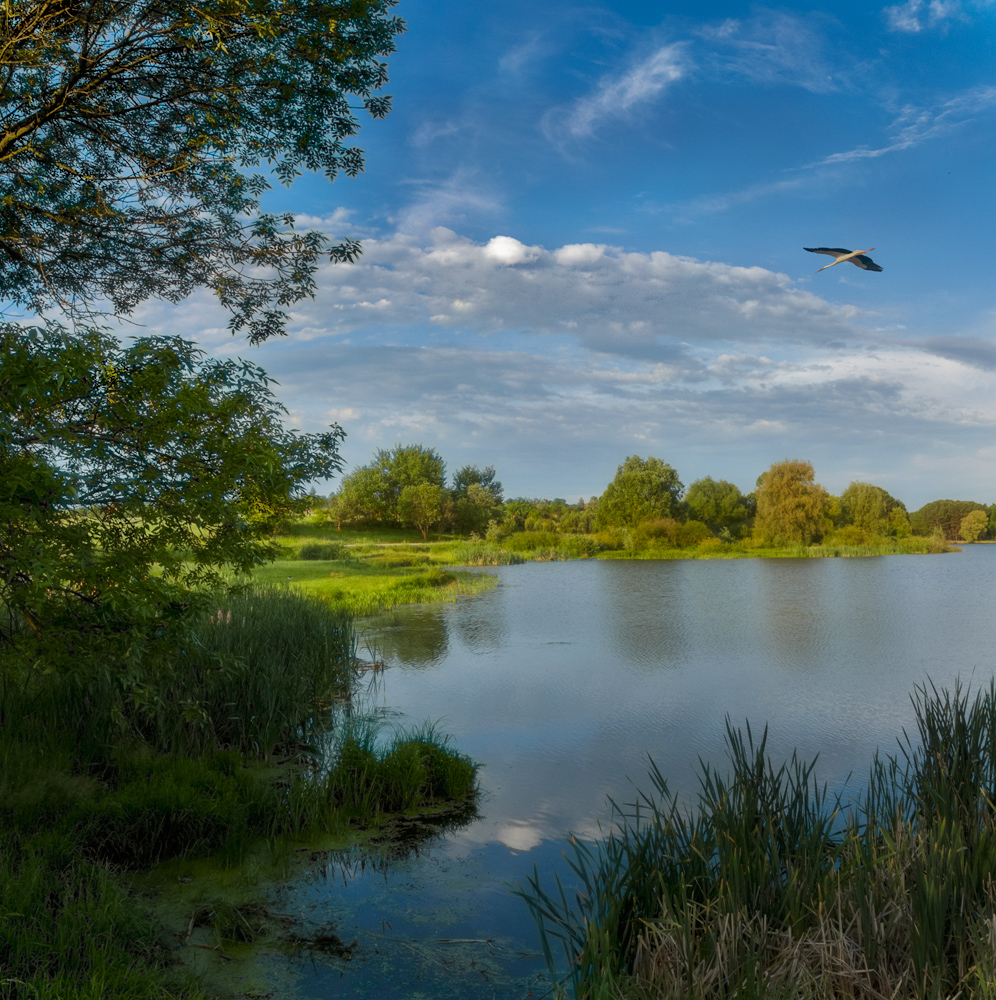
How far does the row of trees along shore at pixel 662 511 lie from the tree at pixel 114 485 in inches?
1228

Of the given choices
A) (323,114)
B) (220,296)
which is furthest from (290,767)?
(323,114)

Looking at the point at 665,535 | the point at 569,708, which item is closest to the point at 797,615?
the point at 569,708

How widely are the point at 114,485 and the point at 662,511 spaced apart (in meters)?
43.0

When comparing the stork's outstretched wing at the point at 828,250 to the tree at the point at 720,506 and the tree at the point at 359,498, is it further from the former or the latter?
the tree at the point at 720,506

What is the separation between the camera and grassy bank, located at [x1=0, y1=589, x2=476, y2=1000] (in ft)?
9.24

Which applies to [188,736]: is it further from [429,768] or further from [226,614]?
[226,614]

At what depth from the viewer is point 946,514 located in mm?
53938

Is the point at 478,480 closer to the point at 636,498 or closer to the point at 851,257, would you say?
the point at 636,498

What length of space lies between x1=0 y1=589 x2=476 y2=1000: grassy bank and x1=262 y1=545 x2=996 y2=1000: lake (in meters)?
0.53

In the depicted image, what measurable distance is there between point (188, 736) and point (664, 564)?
27.3 meters

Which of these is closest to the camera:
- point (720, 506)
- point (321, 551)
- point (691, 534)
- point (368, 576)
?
point (368, 576)

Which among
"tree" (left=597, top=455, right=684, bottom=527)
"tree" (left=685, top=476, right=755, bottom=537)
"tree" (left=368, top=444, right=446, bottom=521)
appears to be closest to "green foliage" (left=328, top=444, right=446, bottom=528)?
"tree" (left=368, top=444, right=446, bottom=521)

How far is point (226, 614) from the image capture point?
852 cm

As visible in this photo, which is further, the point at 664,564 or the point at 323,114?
the point at 664,564
